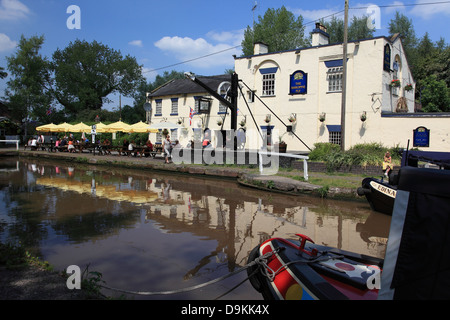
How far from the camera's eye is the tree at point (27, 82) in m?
44.8

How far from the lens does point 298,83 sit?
20.8 m

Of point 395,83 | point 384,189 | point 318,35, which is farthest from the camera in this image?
point 318,35

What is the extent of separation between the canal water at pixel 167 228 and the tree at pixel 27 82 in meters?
37.4

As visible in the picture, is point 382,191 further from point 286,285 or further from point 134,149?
point 134,149

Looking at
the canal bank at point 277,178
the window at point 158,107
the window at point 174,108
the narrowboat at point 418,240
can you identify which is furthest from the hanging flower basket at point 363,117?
the window at point 158,107

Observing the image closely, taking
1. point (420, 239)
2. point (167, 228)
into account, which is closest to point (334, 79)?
point (167, 228)

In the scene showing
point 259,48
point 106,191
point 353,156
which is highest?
point 259,48

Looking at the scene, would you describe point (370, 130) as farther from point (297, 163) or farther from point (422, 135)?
point (297, 163)

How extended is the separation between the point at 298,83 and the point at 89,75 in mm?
38740

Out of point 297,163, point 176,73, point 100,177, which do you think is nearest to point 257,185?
point 297,163

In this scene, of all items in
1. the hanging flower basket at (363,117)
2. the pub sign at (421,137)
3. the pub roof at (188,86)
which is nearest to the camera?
the pub sign at (421,137)

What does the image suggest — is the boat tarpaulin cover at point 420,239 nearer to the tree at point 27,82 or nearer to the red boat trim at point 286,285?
the red boat trim at point 286,285

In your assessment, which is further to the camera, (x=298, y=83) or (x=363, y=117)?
(x=298, y=83)

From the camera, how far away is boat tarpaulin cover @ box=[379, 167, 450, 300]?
2170 millimetres
